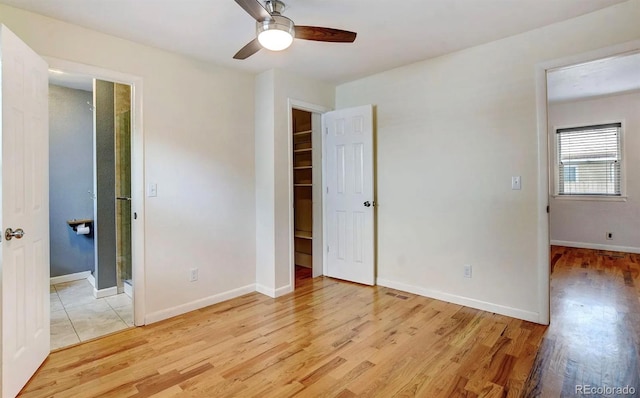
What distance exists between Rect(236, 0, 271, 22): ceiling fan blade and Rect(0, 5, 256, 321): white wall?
1439 millimetres

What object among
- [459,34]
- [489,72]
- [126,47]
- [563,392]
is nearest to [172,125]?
[126,47]

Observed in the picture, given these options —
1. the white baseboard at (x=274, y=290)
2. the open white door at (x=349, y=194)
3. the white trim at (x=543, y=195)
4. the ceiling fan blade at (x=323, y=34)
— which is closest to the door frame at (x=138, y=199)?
the white baseboard at (x=274, y=290)

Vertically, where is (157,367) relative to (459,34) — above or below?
below

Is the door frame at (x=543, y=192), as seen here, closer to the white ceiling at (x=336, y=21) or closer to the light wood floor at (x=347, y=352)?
the light wood floor at (x=347, y=352)

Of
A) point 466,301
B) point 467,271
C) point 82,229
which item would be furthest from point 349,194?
point 82,229

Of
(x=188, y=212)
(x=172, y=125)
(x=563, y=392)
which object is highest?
(x=172, y=125)

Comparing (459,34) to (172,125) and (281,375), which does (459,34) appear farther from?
(281,375)

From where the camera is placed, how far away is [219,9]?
2273 millimetres

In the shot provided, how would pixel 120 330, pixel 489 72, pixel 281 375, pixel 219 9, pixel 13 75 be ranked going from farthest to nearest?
pixel 489 72, pixel 120 330, pixel 219 9, pixel 281 375, pixel 13 75

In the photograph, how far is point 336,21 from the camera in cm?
246

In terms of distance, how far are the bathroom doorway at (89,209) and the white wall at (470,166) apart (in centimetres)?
269

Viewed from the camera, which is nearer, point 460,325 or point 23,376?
point 23,376

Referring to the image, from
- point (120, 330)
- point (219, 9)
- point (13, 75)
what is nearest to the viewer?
point (13, 75)

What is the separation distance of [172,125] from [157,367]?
1967mm
